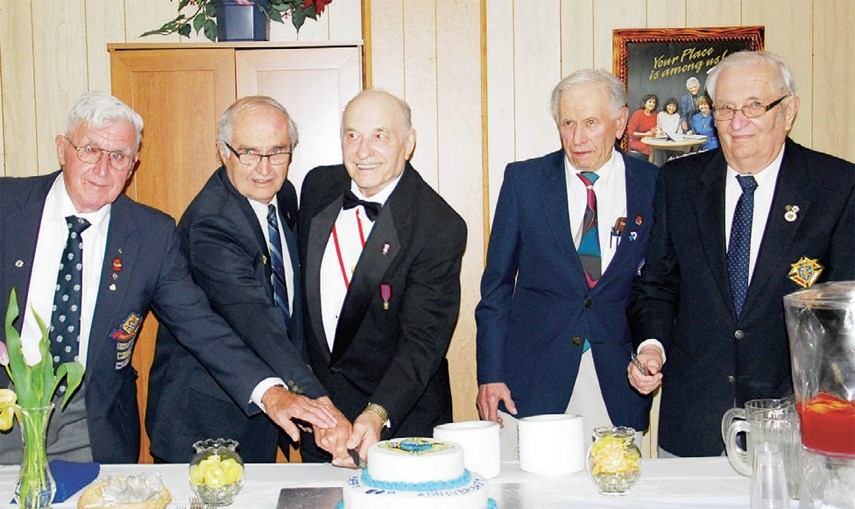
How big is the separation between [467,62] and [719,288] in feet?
5.61

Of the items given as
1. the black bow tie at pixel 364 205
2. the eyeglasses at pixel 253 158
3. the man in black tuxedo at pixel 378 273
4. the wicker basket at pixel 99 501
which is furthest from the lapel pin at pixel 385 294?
the wicker basket at pixel 99 501

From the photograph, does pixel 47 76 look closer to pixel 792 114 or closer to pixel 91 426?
pixel 91 426

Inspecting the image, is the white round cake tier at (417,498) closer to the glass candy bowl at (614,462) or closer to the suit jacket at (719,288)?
the glass candy bowl at (614,462)

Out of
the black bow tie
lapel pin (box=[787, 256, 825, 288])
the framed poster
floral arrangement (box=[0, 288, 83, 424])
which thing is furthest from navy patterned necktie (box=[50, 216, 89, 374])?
the framed poster

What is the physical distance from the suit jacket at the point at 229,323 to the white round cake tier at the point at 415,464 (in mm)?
866

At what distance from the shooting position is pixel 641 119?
4.03 metres

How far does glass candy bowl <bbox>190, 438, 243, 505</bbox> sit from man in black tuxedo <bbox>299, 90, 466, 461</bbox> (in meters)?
0.76

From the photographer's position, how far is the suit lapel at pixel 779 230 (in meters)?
2.51

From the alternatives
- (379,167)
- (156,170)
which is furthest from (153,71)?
(379,167)

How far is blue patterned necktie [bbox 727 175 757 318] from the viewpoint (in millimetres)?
2559

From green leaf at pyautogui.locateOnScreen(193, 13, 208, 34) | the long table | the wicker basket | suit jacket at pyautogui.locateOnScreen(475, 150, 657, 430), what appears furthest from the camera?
green leaf at pyautogui.locateOnScreen(193, 13, 208, 34)

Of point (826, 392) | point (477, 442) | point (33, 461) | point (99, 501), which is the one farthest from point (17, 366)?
point (826, 392)

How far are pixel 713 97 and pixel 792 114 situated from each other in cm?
23

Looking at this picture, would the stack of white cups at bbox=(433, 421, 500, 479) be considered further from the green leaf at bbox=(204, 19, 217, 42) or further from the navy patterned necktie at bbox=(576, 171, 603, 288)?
the green leaf at bbox=(204, 19, 217, 42)
